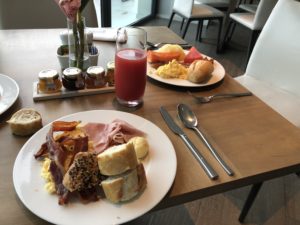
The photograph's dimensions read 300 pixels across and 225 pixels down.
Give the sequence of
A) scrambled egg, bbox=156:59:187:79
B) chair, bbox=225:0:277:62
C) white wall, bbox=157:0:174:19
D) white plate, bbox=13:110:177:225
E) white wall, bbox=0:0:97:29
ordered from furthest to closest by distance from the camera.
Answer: white wall, bbox=157:0:174:19 < chair, bbox=225:0:277:62 < white wall, bbox=0:0:97:29 < scrambled egg, bbox=156:59:187:79 < white plate, bbox=13:110:177:225

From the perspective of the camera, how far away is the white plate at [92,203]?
50cm

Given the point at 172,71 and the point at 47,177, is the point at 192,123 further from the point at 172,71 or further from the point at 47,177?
the point at 47,177

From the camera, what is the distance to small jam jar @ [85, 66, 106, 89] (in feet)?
2.91

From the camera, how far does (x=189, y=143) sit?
71cm

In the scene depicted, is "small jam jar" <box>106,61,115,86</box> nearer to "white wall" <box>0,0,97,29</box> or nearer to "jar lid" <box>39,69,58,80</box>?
"jar lid" <box>39,69,58,80</box>

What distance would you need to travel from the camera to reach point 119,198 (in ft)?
1.72

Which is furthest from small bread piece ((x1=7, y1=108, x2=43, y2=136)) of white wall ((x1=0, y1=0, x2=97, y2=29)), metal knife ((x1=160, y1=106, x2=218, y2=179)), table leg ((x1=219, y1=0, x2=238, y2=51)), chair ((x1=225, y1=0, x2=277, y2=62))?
table leg ((x1=219, y1=0, x2=238, y2=51))

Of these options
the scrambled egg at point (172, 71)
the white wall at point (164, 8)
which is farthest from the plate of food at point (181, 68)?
the white wall at point (164, 8)

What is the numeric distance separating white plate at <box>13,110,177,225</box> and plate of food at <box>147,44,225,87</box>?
342mm

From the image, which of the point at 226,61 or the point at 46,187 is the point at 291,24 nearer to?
the point at 46,187

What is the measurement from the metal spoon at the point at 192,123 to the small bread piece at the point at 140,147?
163mm

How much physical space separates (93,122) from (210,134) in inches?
12.3

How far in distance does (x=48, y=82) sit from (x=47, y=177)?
0.37m

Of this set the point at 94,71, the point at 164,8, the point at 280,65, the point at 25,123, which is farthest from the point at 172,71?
the point at 164,8
